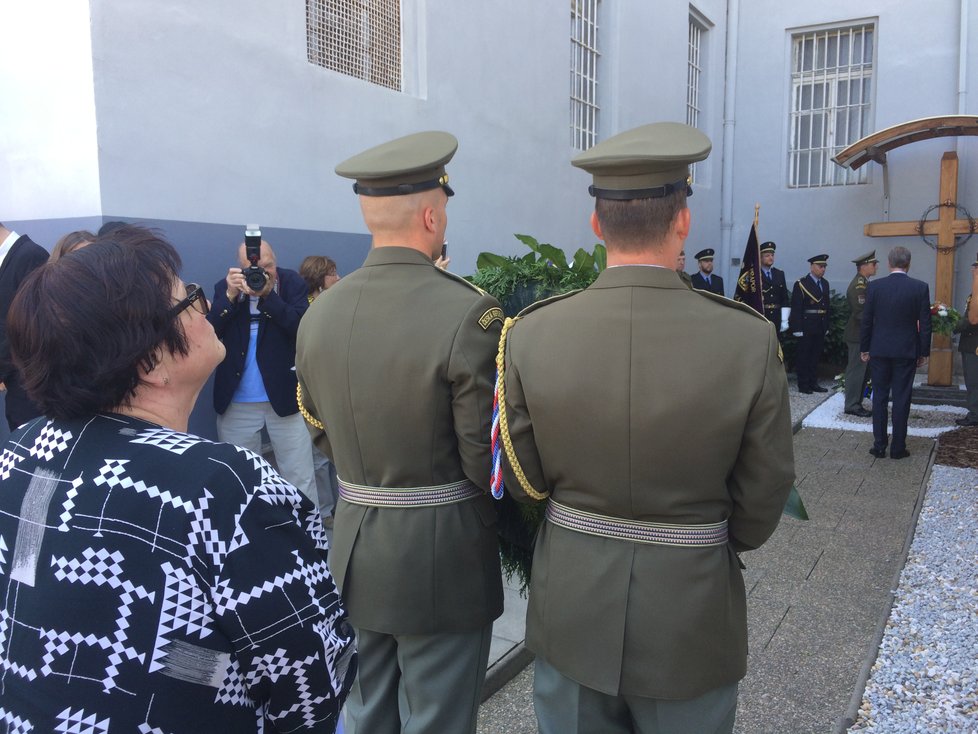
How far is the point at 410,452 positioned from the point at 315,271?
9.79 feet

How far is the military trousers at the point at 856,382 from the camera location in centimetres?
884

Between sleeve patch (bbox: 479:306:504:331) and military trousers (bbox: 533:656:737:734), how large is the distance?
85cm

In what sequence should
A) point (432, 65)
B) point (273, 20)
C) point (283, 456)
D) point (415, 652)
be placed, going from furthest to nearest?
point (432, 65)
point (273, 20)
point (283, 456)
point (415, 652)

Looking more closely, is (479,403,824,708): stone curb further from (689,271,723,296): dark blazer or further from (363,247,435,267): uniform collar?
(689,271,723,296): dark blazer

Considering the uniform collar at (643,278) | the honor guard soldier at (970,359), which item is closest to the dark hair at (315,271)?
the uniform collar at (643,278)

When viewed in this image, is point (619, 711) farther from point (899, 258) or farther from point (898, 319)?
point (899, 258)

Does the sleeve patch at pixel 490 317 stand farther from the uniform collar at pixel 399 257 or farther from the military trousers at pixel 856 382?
the military trousers at pixel 856 382

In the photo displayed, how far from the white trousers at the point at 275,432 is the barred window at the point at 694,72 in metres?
9.56

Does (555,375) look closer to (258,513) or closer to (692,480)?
(692,480)

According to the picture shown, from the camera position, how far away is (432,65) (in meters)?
6.31

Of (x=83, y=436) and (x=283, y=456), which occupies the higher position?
(x=83, y=436)

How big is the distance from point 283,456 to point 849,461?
16.7 feet

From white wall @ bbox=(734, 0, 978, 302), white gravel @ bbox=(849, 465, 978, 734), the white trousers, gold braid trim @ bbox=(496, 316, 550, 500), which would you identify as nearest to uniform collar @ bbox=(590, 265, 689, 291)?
gold braid trim @ bbox=(496, 316, 550, 500)

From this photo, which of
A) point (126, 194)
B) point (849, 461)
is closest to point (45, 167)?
point (126, 194)
